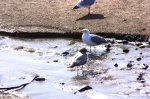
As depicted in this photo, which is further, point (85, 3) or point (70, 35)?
point (85, 3)

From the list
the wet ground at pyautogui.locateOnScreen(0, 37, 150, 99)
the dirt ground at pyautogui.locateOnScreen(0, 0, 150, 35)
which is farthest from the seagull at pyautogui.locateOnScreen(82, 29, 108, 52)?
the dirt ground at pyautogui.locateOnScreen(0, 0, 150, 35)

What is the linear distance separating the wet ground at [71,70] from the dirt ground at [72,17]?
72 centimetres

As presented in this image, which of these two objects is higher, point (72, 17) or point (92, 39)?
point (72, 17)

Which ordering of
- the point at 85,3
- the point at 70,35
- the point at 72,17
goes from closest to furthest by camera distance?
the point at 70,35, the point at 72,17, the point at 85,3

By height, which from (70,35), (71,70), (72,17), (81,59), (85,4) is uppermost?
(85,4)

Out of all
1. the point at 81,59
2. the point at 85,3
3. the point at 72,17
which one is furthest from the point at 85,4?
the point at 81,59

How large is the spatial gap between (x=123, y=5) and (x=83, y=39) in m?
3.81

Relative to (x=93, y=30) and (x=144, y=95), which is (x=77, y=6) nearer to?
(x=93, y=30)

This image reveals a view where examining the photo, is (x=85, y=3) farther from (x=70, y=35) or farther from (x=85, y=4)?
(x=70, y=35)

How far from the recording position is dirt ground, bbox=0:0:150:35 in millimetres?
13352

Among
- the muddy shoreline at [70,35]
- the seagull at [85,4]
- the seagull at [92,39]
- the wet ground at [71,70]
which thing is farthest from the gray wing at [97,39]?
the seagull at [85,4]

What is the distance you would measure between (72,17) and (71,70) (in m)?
3.96

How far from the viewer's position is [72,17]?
14469 millimetres

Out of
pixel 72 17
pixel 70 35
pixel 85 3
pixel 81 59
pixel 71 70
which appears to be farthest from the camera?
pixel 85 3
